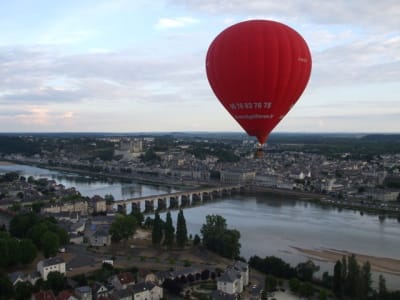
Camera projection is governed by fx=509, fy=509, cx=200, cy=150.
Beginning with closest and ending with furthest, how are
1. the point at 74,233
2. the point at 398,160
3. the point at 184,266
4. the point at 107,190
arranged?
1. the point at 184,266
2. the point at 74,233
3. the point at 107,190
4. the point at 398,160


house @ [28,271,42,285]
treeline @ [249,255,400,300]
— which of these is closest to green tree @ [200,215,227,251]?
treeline @ [249,255,400,300]

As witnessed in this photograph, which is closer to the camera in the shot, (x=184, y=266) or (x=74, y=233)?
(x=184, y=266)

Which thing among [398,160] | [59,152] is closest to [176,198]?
[398,160]

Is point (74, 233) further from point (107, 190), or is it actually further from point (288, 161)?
point (288, 161)

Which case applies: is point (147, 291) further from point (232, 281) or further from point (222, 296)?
point (232, 281)

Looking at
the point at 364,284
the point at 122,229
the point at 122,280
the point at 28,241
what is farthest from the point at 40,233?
the point at 364,284

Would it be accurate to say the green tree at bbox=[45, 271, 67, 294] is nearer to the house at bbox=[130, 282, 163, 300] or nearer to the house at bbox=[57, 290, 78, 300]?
the house at bbox=[57, 290, 78, 300]

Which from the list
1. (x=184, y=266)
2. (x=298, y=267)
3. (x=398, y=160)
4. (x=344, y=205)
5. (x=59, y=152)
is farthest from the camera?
(x=59, y=152)
